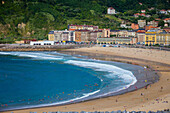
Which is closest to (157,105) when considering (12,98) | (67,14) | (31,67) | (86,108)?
(86,108)

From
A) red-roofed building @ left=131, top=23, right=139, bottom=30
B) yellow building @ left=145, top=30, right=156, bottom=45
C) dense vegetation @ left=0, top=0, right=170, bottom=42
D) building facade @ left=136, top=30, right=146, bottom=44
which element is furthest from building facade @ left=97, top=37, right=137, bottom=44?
red-roofed building @ left=131, top=23, right=139, bottom=30

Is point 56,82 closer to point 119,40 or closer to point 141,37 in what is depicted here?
point 119,40

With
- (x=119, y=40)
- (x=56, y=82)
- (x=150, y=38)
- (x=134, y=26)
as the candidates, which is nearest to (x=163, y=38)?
(x=150, y=38)

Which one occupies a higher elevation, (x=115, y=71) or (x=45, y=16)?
(x=45, y=16)

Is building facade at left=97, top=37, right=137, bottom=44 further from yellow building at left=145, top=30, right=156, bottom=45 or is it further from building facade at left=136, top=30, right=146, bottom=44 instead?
yellow building at left=145, top=30, right=156, bottom=45

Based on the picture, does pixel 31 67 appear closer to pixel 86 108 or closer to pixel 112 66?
pixel 112 66

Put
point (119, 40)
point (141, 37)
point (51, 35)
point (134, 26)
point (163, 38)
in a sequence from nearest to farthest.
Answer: point (163, 38) → point (119, 40) → point (141, 37) → point (51, 35) → point (134, 26)
